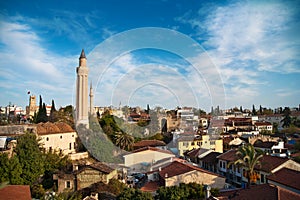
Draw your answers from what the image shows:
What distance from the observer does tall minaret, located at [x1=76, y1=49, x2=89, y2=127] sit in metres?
29.2

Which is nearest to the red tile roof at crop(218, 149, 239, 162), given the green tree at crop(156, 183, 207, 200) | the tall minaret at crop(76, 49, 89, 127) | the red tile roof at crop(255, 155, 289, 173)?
the red tile roof at crop(255, 155, 289, 173)

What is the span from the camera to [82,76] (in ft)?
100

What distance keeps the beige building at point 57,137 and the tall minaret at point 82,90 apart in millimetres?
3669

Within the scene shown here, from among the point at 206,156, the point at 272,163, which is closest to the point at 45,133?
the point at 206,156

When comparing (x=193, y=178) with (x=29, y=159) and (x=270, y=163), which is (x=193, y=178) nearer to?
(x=270, y=163)

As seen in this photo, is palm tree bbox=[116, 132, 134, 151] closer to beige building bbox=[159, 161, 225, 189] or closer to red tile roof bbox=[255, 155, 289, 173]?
beige building bbox=[159, 161, 225, 189]

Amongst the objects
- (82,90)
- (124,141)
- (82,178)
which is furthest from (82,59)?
(82,178)

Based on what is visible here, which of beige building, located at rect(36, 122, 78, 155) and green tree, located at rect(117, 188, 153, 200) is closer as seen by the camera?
green tree, located at rect(117, 188, 153, 200)

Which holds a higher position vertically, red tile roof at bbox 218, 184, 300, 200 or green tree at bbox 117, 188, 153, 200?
red tile roof at bbox 218, 184, 300, 200

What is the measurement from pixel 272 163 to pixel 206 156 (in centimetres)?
720

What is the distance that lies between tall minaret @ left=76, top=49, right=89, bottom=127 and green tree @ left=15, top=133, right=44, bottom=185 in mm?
11357

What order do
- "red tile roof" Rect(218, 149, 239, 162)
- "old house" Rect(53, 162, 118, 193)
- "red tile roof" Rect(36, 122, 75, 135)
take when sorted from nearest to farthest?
"old house" Rect(53, 162, 118, 193)
"red tile roof" Rect(218, 149, 239, 162)
"red tile roof" Rect(36, 122, 75, 135)

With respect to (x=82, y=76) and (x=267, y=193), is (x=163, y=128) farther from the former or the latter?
(x=267, y=193)

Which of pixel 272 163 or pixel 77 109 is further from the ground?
pixel 77 109
